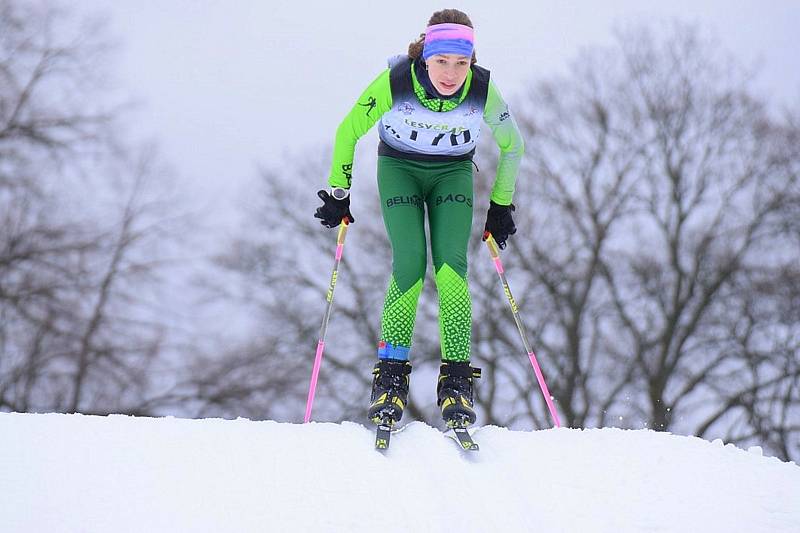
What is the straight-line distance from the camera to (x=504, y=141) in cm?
485

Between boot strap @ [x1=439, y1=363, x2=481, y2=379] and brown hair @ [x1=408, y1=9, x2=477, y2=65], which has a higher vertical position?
brown hair @ [x1=408, y1=9, x2=477, y2=65]

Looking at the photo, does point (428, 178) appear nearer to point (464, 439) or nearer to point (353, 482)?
point (464, 439)

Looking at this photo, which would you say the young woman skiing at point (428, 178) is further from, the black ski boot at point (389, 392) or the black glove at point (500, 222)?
the black glove at point (500, 222)

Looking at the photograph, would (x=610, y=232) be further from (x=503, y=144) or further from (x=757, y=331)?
(x=503, y=144)

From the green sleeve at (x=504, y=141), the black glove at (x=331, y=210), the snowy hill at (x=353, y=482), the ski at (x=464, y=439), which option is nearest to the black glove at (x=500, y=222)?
the green sleeve at (x=504, y=141)

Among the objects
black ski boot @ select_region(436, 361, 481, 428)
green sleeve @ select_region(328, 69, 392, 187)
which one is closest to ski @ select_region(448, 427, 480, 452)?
black ski boot @ select_region(436, 361, 481, 428)

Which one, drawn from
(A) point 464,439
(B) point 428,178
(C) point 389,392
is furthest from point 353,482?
(B) point 428,178

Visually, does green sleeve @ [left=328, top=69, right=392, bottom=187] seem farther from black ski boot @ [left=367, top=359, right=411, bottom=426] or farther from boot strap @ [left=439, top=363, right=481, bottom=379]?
boot strap @ [left=439, top=363, right=481, bottom=379]

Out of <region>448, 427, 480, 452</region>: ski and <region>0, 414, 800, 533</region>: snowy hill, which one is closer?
<region>0, 414, 800, 533</region>: snowy hill

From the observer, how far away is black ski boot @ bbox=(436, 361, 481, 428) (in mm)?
4242

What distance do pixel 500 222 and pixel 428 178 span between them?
0.61 metres

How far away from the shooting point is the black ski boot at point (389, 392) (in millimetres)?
4223

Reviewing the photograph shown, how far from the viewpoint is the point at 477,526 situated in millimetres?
3111

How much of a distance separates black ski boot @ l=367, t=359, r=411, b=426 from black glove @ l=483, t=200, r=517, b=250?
1.06m
